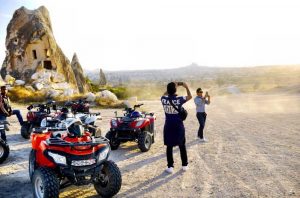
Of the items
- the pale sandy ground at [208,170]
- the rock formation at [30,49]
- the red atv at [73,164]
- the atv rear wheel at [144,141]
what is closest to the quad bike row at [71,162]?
the red atv at [73,164]

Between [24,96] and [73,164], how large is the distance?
82.1 ft

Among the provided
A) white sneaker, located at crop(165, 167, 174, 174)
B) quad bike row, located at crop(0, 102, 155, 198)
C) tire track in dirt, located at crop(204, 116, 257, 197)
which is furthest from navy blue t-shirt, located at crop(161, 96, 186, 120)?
quad bike row, located at crop(0, 102, 155, 198)

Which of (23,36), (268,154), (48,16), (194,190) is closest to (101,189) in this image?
(194,190)

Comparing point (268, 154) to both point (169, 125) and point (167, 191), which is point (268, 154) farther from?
point (167, 191)

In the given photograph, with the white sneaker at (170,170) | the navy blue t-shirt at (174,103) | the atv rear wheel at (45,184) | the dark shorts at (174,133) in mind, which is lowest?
the white sneaker at (170,170)

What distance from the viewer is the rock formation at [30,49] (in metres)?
36.3

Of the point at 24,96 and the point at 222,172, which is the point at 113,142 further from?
the point at 24,96

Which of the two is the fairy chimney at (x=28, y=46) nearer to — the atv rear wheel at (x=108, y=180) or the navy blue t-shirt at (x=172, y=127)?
the navy blue t-shirt at (x=172, y=127)

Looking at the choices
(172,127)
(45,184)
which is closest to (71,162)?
(45,184)

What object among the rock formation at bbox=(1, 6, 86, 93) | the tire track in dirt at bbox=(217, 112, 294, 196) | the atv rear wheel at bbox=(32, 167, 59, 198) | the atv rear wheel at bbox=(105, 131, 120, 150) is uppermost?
the rock formation at bbox=(1, 6, 86, 93)

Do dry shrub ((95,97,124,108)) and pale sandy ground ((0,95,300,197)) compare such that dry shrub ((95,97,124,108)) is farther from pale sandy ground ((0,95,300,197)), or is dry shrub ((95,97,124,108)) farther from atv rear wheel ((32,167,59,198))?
atv rear wheel ((32,167,59,198))

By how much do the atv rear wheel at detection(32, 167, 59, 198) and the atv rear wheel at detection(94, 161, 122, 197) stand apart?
93 cm

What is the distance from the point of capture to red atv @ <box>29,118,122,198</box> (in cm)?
554

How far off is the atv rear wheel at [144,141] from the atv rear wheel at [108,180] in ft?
12.9
